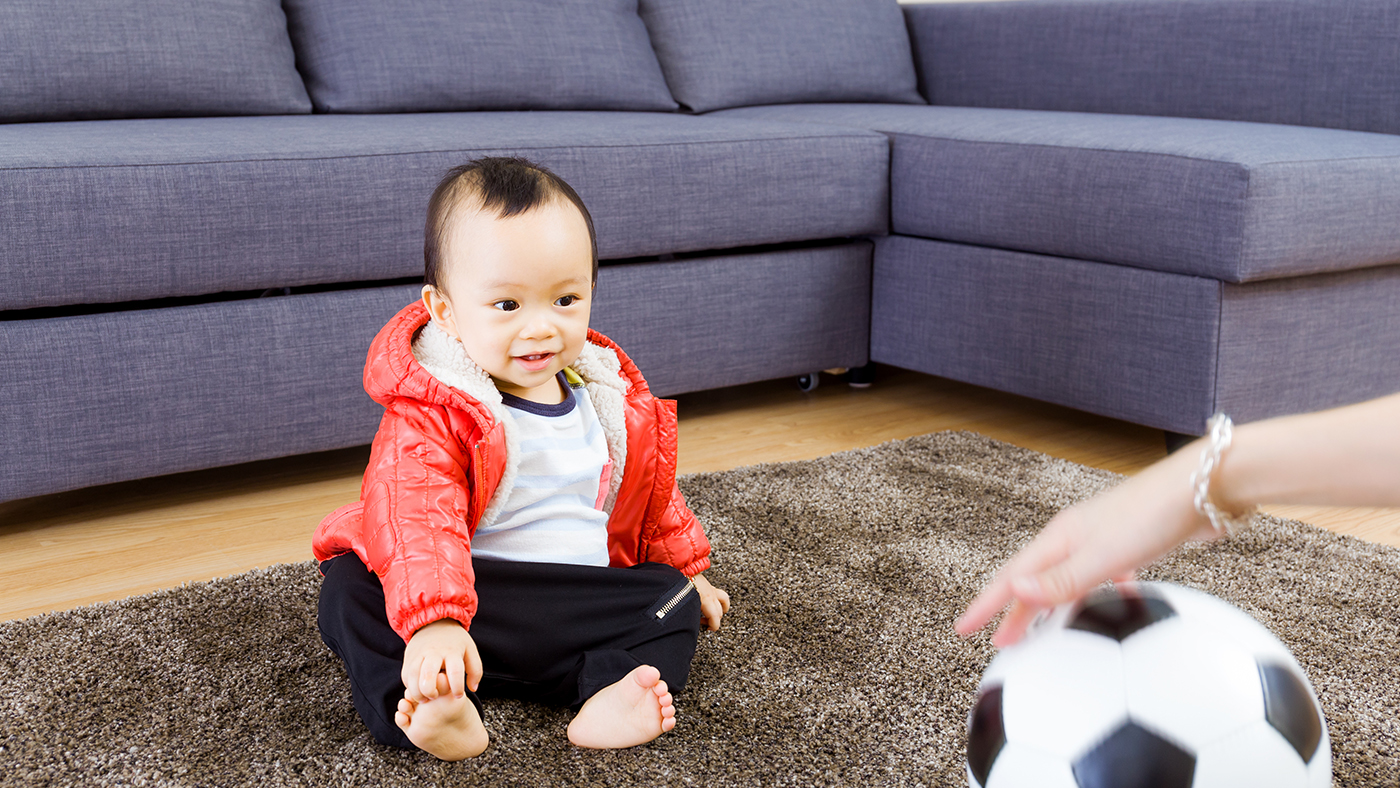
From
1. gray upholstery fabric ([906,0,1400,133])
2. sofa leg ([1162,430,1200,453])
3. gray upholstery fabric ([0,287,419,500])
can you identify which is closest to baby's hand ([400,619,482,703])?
gray upholstery fabric ([0,287,419,500])

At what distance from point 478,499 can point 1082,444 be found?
3.76 ft

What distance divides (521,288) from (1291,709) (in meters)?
0.60

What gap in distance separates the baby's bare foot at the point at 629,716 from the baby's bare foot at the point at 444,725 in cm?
8

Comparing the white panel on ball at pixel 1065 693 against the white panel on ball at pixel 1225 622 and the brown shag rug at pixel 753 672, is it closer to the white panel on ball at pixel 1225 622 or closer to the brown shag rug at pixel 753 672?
the white panel on ball at pixel 1225 622

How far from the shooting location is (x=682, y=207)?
1649 mm

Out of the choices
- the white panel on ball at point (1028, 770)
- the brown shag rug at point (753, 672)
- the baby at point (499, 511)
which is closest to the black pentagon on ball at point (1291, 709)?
the white panel on ball at point (1028, 770)

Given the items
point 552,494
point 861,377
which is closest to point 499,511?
point 552,494

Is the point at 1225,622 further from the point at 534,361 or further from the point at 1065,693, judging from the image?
the point at 534,361

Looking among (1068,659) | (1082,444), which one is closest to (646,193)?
(1082,444)

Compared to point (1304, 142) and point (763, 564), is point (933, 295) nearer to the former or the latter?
point (1304, 142)

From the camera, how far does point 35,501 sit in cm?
144

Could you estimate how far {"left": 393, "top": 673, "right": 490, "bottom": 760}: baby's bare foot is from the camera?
0.77m

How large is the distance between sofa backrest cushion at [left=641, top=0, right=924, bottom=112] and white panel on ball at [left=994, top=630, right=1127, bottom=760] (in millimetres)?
1786

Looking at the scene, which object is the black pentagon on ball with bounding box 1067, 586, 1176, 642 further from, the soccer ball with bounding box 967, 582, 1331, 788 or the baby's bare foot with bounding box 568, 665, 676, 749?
the baby's bare foot with bounding box 568, 665, 676, 749
